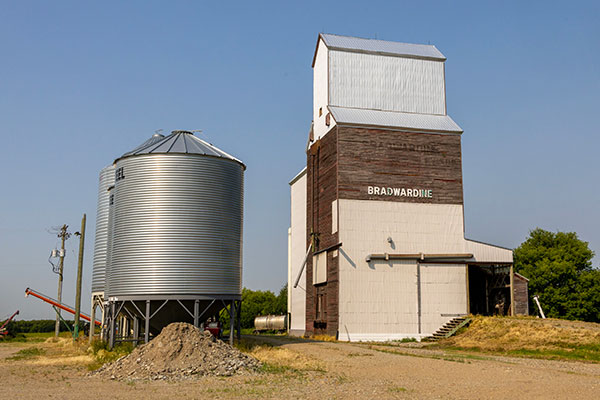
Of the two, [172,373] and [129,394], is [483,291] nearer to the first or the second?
[172,373]

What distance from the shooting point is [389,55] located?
50938 mm

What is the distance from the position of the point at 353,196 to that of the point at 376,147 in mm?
4327

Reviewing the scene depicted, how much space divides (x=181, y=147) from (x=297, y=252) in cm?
2991

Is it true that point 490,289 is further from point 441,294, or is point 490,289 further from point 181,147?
point 181,147

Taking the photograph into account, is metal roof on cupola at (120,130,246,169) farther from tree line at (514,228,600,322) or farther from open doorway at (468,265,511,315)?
tree line at (514,228,600,322)

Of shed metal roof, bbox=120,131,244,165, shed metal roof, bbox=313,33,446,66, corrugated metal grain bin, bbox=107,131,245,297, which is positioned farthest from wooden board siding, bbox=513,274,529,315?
shed metal roof, bbox=120,131,244,165

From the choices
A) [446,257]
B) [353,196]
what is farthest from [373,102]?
[446,257]

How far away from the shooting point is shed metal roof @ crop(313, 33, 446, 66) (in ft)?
165

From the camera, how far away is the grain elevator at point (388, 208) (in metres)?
45.2

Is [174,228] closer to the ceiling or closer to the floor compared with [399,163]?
closer to the floor

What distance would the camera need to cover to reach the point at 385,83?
50.5 meters

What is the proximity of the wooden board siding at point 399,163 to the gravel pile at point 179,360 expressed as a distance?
74.9ft

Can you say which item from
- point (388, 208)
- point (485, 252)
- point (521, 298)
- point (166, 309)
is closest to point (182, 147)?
point (166, 309)

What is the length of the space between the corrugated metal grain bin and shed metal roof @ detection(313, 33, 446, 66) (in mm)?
22531
